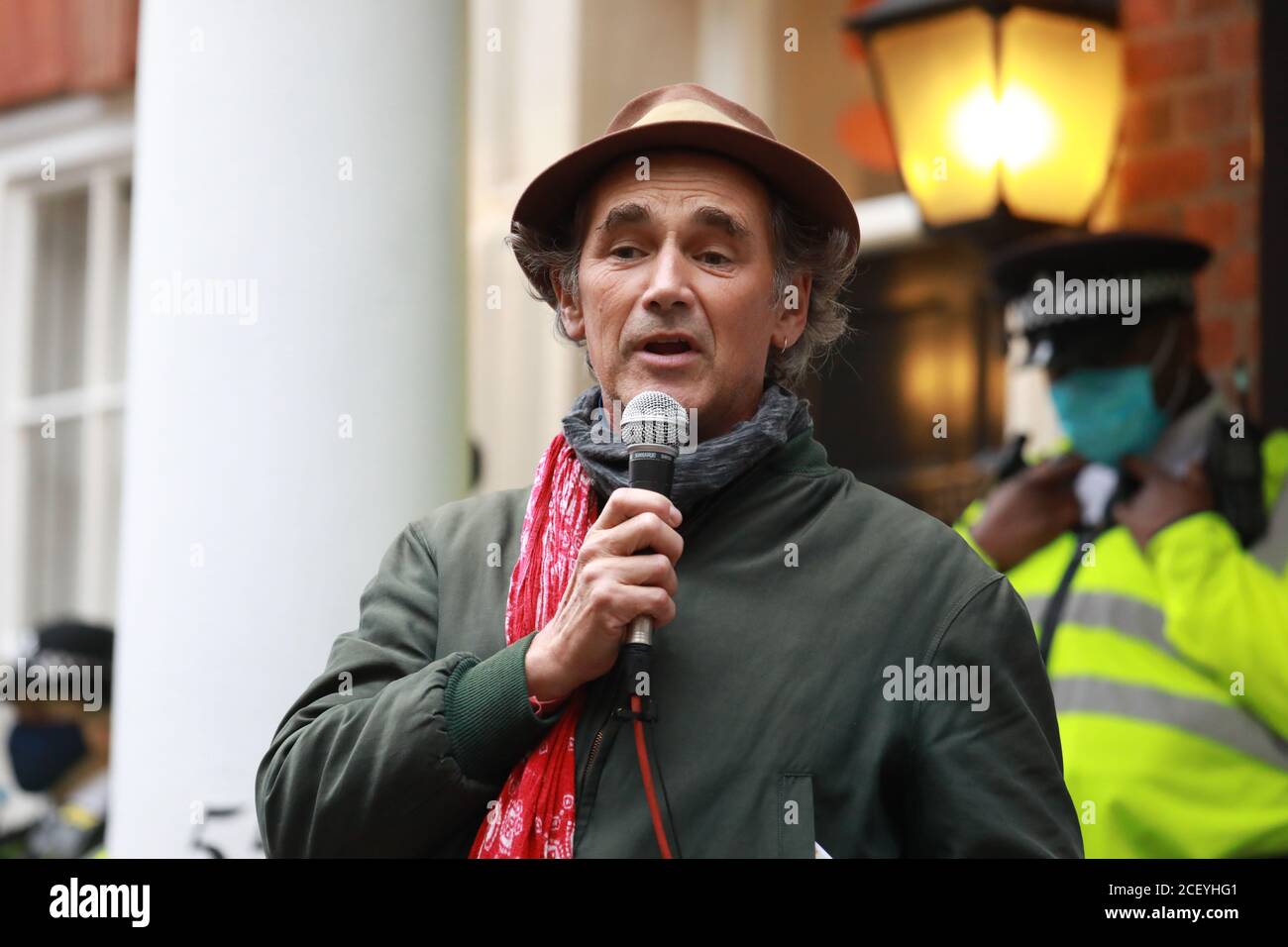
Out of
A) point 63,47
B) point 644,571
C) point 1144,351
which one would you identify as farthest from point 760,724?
point 63,47

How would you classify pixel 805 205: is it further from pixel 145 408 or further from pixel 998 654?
pixel 145 408

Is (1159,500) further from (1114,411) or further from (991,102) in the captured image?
(991,102)

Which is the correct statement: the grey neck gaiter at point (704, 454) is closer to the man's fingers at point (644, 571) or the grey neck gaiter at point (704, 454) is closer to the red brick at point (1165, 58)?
the man's fingers at point (644, 571)

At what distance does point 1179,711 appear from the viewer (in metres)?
4.04

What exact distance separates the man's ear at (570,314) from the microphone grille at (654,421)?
319mm

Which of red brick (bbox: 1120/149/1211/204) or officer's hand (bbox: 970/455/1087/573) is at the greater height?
red brick (bbox: 1120/149/1211/204)

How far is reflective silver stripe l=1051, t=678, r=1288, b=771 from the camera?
13.1ft

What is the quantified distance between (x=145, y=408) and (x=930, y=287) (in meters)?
3.39

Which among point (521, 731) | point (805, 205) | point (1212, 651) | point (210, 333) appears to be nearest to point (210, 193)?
point (210, 333)

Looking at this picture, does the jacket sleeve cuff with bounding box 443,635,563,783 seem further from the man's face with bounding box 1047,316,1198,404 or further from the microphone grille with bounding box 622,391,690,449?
the man's face with bounding box 1047,316,1198,404

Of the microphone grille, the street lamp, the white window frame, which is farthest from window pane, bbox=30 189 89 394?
the microphone grille

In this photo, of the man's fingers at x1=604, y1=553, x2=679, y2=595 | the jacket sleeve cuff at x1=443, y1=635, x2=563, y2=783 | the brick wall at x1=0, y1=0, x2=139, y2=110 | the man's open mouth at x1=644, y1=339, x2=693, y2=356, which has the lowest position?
the jacket sleeve cuff at x1=443, y1=635, x2=563, y2=783

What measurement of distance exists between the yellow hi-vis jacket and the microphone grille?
74.3 inches
